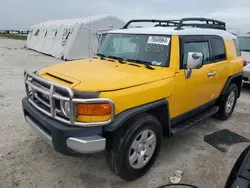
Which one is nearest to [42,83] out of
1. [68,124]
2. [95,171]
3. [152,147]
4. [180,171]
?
[68,124]

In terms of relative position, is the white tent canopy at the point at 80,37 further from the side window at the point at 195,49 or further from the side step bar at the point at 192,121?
the side window at the point at 195,49

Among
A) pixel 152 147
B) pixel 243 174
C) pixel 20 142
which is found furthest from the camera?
pixel 20 142

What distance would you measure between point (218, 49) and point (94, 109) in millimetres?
2921

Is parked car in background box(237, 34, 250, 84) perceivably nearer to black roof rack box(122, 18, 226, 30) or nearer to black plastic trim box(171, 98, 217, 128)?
black roof rack box(122, 18, 226, 30)

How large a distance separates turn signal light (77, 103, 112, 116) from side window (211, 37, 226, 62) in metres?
2.52

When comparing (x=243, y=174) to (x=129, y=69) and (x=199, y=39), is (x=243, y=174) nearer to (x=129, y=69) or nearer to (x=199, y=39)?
(x=129, y=69)

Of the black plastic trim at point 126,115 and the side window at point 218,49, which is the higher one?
the side window at point 218,49

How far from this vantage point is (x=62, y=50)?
15.6 m

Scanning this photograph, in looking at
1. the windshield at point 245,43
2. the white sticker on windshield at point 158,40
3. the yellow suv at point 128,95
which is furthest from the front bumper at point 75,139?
the windshield at point 245,43

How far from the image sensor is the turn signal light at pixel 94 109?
252 centimetres

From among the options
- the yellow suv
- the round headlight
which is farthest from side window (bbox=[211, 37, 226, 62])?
the round headlight

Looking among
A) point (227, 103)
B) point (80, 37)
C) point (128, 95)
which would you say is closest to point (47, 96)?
point (128, 95)

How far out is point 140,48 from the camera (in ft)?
11.9

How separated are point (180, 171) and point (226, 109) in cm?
238
